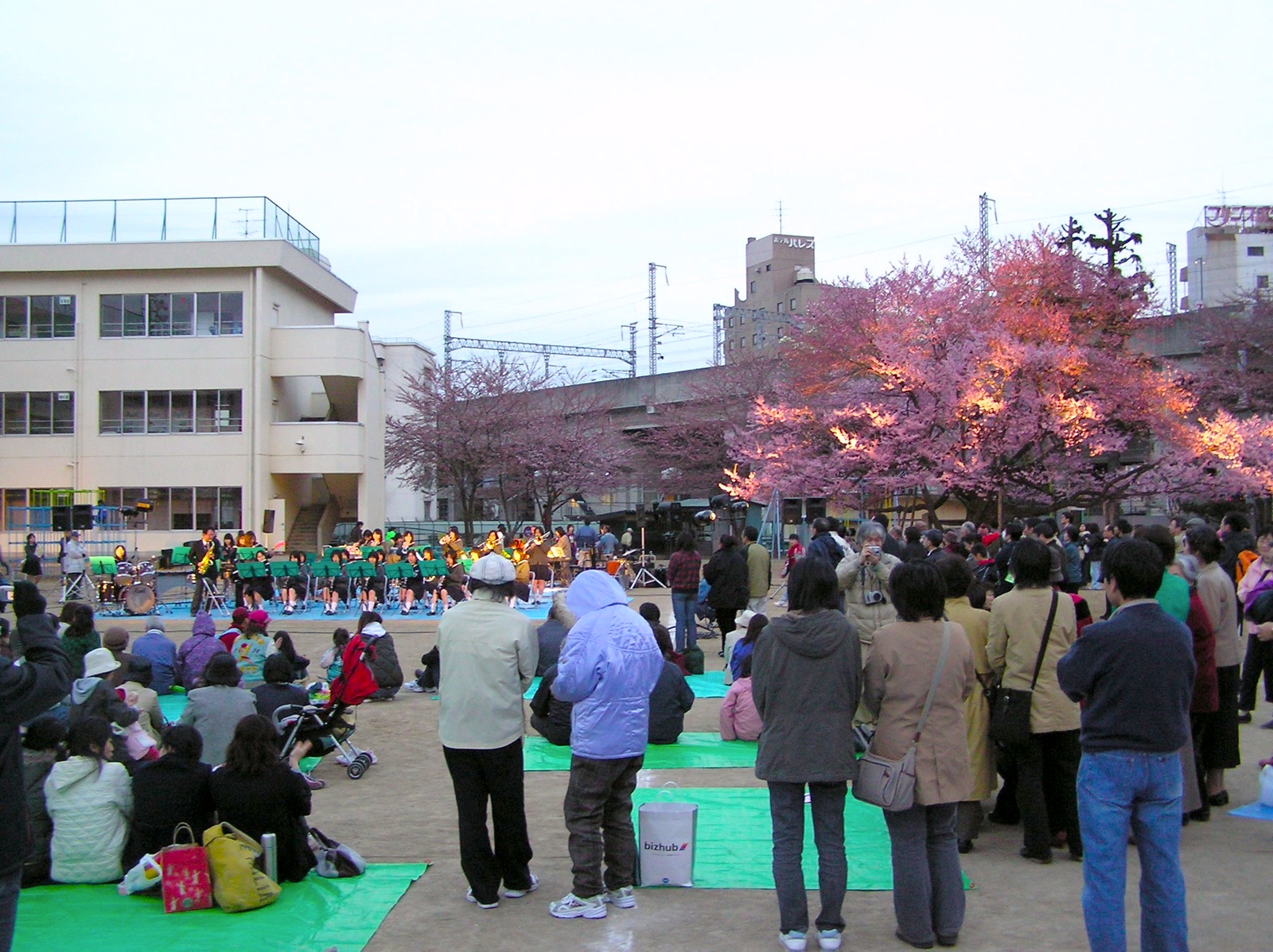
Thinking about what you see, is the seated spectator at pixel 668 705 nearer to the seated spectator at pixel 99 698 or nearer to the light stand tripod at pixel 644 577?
the seated spectator at pixel 99 698

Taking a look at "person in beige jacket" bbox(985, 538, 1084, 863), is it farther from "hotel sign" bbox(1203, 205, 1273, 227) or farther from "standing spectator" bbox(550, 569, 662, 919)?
"hotel sign" bbox(1203, 205, 1273, 227)

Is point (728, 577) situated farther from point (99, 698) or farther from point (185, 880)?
point (185, 880)

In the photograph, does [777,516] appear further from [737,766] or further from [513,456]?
[737,766]

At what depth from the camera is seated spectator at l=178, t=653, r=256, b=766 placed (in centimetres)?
693

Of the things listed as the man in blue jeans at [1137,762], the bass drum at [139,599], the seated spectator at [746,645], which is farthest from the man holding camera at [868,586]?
the bass drum at [139,599]

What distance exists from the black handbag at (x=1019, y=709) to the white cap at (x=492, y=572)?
277 cm

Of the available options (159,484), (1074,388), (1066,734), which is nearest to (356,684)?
(1066,734)

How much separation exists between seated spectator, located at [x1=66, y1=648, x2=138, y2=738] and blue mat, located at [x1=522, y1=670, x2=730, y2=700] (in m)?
4.91

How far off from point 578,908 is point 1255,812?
177 inches

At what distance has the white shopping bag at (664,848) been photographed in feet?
18.4

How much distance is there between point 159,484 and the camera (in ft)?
112

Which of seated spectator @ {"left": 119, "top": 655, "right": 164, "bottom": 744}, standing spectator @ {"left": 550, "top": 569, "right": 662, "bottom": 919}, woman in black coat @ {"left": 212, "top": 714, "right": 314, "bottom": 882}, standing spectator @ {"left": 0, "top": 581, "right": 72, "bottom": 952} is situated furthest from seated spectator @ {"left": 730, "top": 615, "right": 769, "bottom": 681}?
standing spectator @ {"left": 0, "top": 581, "right": 72, "bottom": 952}

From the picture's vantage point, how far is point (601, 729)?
5.20 m

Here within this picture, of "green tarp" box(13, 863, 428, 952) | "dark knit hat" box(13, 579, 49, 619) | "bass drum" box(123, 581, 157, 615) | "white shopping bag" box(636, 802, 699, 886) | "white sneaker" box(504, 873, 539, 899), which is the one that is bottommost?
"green tarp" box(13, 863, 428, 952)
